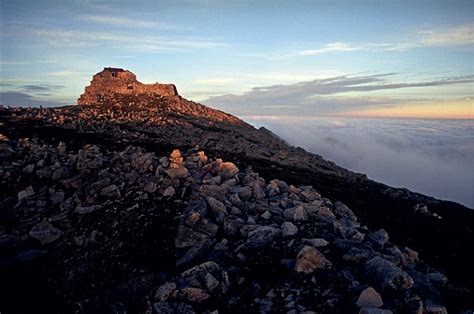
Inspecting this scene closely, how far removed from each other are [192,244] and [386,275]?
17.4 feet

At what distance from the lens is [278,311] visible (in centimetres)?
807

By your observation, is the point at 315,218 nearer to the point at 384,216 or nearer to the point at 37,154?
the point at 37,154

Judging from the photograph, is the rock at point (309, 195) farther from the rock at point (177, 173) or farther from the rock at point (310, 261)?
the rock at point (310, 261)

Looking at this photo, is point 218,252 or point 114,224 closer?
point 218,252

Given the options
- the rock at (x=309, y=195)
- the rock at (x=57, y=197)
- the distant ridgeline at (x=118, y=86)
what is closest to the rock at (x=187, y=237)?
the rock at (x=309, y=195)

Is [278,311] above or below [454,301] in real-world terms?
above

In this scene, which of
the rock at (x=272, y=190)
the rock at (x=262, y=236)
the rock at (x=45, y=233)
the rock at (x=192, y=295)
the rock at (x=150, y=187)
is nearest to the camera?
the rock at (x=192, y=295)

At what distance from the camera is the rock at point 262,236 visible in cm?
1033

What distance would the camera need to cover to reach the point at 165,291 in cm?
866

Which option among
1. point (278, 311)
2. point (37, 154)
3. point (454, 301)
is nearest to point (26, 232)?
point (37, 154)

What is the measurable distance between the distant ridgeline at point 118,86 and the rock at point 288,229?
Result: 6532 centimetres

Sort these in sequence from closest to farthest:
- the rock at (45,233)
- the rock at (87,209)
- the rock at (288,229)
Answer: the rock at (288,229) < the rock at (45,233) < the rock at (87,209)

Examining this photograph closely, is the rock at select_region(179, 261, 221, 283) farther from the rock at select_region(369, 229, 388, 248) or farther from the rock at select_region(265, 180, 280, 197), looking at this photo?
the rock at select_region(369, 229, 388, 248)

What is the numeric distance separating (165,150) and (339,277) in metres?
23.0
